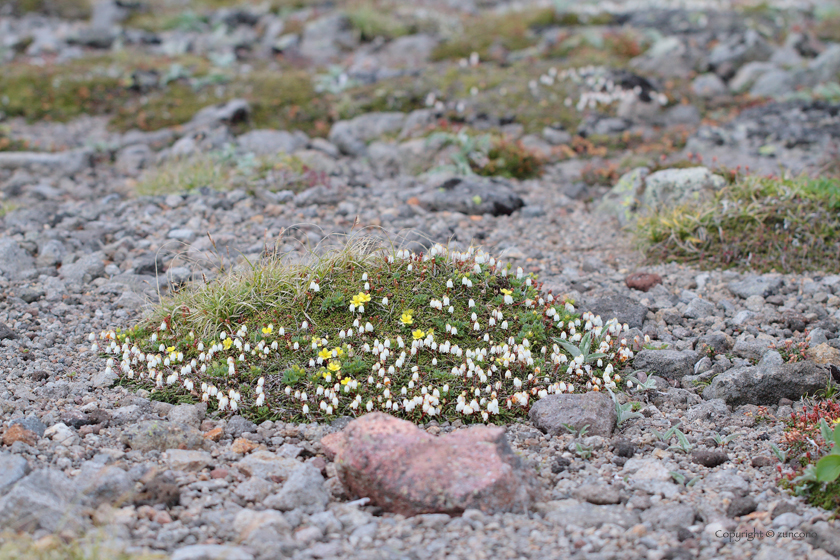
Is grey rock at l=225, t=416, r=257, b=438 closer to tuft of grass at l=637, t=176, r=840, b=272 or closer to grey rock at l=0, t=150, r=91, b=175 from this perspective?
tuft of grass at l=637, t=176, r=840, b=272

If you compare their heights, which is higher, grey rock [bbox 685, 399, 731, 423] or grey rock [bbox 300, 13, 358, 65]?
grey rock [bbox 300, 13, 358, 65]

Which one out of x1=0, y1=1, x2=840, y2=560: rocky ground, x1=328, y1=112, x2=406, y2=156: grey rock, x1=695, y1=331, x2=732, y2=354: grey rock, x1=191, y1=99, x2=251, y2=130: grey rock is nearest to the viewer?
x1=0, y1=1, x2=840, y2=560: rocky ground

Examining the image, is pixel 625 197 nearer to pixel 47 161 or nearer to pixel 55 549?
pixel 55 549

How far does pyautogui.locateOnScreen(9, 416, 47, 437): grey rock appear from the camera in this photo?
432 centimetres

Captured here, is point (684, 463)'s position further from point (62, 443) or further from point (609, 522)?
point (62, 443)

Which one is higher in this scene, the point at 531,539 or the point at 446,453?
the point at 446,453

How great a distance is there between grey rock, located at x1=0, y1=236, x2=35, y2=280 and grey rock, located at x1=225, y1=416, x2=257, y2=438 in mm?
3653

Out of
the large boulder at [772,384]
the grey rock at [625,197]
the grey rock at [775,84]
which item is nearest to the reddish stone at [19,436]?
the large boulder at [772,384]

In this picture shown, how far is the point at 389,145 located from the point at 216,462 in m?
7.41

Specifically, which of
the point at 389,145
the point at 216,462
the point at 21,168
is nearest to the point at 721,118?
the point at 389,145

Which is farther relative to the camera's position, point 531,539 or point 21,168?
point 21,168

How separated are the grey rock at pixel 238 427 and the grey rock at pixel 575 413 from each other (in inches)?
80.1

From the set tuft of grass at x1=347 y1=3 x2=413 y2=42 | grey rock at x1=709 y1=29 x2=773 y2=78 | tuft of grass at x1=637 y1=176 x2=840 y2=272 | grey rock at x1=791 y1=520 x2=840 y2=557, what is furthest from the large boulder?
tuft of grass at x1=347 y1=3 x2=413 y2=42

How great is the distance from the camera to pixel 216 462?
165 inches
